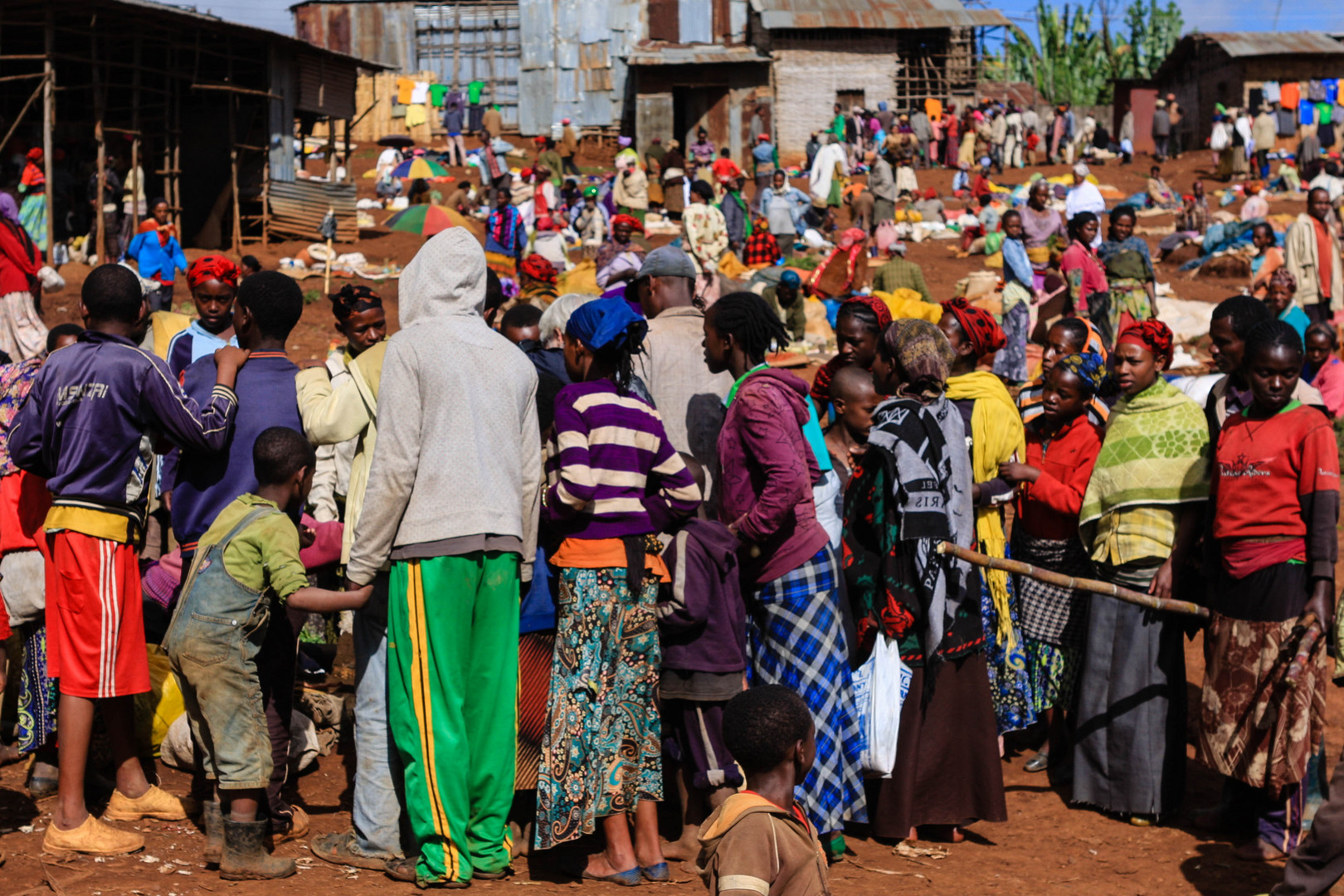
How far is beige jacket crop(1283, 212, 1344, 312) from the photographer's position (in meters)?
12.1

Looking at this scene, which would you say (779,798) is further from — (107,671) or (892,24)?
(892,24)

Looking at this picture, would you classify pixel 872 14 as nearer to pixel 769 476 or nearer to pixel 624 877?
pixel 769 476

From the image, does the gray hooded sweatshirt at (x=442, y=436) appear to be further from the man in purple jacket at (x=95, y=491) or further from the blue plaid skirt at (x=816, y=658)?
the blue plaid skirt at (x=816, y=658)

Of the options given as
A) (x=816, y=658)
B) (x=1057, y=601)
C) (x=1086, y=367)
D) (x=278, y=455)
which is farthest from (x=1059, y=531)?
(x=278, y=455)

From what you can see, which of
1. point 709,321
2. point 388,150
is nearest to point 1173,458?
point 709,321

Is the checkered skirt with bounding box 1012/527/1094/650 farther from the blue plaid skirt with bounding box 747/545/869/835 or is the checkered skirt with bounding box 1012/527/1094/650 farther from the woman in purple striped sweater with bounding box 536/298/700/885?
the woman in purple striped sweater with bounding box 536/298/700/885

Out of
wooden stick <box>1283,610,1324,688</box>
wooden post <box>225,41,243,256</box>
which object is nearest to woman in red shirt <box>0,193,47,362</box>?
wooden stick <box>1283,610,1324,688</box>

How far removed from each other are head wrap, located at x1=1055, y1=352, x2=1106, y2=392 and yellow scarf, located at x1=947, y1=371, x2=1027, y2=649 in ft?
0.98

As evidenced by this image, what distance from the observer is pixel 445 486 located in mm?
4062

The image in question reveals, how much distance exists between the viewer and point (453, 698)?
13.4ft

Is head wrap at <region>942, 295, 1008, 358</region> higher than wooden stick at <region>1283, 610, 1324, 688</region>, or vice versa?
head wrap at <region>942, 295, 1008, 358</region>

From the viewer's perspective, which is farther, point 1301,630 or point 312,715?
point 312,715

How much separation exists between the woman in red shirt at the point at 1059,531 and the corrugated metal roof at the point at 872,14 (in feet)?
97.0

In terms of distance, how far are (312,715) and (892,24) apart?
31.9m
